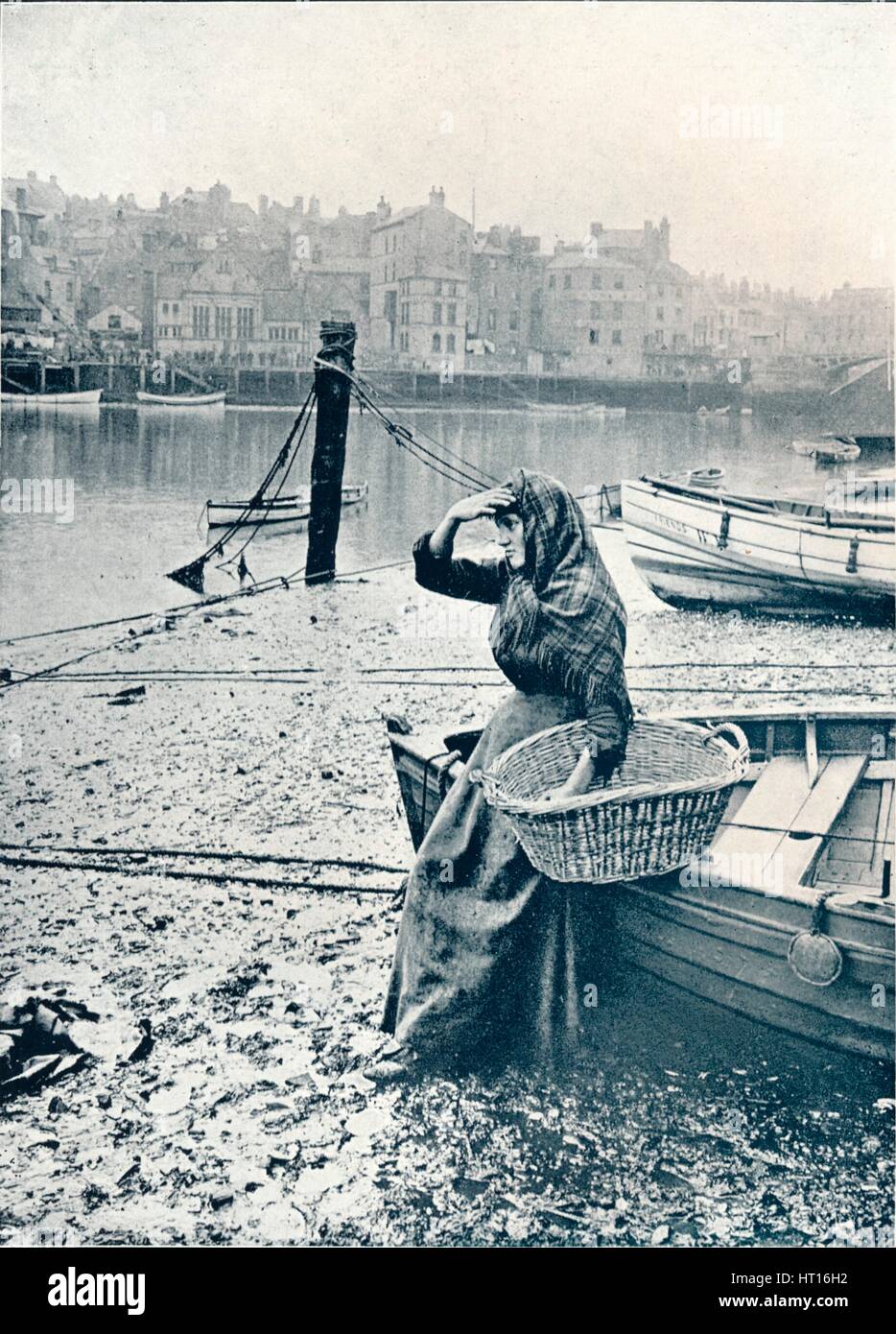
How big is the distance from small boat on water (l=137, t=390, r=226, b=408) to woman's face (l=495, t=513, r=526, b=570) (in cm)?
414

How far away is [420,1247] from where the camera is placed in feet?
8.14

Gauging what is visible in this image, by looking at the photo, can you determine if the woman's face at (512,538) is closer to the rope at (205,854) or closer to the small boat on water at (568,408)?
the rope at (205,854)

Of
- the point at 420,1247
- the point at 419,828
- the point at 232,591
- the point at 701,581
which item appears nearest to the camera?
the point at 420,1247

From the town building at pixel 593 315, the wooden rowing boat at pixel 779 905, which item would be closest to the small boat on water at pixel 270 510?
the town building at pixel 593 315

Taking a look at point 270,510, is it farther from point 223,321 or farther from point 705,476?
point 705,476

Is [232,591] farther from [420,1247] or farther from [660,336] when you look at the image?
[420,1247]

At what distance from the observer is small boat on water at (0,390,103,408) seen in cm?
454

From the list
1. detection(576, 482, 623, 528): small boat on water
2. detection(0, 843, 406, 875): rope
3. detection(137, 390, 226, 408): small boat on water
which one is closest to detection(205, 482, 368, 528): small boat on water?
detection(137, 390, 226, 408): small boat on water

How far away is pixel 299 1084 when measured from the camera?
2.86 meters

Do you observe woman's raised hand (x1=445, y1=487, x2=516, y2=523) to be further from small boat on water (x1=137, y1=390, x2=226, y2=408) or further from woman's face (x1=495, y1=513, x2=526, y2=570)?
small boat on water (x1=137, y1=390, x2=226, y2=408)

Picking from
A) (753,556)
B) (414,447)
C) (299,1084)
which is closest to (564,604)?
(299,1084)

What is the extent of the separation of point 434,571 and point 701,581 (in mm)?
3729

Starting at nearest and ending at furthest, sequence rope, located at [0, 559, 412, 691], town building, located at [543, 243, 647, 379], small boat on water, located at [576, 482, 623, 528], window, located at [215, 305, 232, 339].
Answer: town building, located at [543, 243, 647, 379] → rope, located at [0, 559, 412, 691] → window, located at [215, 305, 232, 339] → small boat on water, located at [576, 482, 623, 528]
